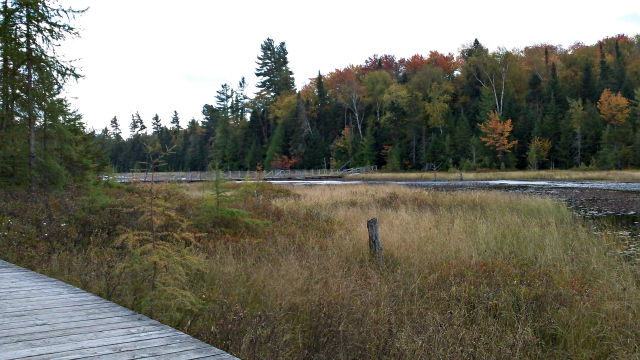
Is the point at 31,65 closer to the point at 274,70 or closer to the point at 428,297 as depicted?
the point at 428,297

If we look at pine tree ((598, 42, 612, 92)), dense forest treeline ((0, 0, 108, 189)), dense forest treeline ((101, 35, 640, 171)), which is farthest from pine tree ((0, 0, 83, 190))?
pine tree ((598, 42, 612, 92))

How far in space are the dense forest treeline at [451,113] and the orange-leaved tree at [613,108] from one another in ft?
0.37

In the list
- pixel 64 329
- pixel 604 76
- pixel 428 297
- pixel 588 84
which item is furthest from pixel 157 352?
pixel 588 84

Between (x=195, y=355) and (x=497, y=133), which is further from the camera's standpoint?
(x=497, y=133)

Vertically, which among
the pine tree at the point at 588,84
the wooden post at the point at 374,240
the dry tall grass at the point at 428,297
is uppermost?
the pine tree at the point at 588,84

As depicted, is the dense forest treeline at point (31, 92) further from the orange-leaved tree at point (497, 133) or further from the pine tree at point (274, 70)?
the pine tree at point (274, 70)

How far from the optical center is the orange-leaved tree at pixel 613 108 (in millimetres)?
50950

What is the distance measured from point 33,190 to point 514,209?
1581cm

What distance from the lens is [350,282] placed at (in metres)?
5.87

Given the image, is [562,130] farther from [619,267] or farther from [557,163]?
[619,267]

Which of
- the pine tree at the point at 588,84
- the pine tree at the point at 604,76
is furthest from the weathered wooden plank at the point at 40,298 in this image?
the pine tree at the point at 588,84

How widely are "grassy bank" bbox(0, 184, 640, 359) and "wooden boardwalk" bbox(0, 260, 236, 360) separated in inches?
24.5

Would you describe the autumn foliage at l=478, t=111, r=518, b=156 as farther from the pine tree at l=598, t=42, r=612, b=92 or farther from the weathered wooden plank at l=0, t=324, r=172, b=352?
the weathered wooden plank at l=0, t=324, r=172, b=352

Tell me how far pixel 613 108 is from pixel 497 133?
531 inches
